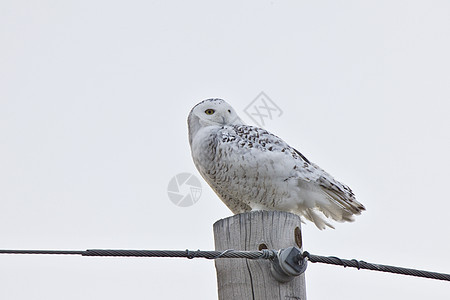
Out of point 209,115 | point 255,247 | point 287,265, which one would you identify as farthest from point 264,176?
point 287,265

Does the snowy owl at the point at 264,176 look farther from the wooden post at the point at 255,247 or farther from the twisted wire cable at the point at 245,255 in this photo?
the twisted wire cable at the point at 245,255

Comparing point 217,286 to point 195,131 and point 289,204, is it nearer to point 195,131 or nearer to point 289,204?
point 289,204

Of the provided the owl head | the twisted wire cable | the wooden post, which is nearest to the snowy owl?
the owl head

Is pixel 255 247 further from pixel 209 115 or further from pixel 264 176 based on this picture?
pixel 209 115

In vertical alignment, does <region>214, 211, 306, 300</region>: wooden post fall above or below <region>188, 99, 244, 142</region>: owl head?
below

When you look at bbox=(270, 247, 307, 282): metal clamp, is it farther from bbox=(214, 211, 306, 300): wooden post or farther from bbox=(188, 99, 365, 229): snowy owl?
bbox=(188, 99, 365, 229): snowy owl

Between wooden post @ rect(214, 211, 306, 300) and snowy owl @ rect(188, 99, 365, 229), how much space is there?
1.14 meters

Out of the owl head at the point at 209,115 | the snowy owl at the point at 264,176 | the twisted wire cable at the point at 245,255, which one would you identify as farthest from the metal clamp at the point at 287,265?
the owl head at the point at 209,115

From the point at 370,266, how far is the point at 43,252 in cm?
137

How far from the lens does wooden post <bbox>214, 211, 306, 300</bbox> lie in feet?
10.2

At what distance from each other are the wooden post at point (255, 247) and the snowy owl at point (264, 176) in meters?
1.14

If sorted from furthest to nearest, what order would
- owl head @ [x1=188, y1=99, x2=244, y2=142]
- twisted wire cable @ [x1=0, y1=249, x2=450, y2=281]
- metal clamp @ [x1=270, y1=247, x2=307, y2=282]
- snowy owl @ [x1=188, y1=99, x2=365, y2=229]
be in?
owl head @ [x1=188, y1=99, x2=244, y2=142]
snowy owl @ [x1=188, y1=99, x2=365, y2=229]
metal clamp @ [x1=270, y1=247, x2=307, y2=282]
twisted wire cable @ [x1=0, y1=249, x2=450, y2=281]

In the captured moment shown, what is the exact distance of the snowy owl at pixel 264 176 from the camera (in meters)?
4.48

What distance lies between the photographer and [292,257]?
10.2 feet
